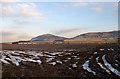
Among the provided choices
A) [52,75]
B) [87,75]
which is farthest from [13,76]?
[87,75]

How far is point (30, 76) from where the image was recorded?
8.38 m

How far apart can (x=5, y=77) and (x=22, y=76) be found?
1324mm

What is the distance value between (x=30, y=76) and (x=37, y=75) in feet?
1.84

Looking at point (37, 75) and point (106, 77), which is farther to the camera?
point (37, 75)

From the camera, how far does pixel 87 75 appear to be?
845cm

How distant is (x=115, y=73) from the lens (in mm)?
8719

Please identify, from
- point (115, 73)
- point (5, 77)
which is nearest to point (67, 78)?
point (115, 73)

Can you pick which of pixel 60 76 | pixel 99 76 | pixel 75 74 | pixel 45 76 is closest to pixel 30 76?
pixel 45 76

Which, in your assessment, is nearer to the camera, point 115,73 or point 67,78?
point 67,78

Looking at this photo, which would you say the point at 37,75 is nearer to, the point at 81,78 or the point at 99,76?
the point at 81,78

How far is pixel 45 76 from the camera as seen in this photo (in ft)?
27.5

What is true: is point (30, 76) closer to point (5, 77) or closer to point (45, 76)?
point (45, 76)

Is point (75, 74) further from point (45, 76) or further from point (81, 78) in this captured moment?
point (45, 76)

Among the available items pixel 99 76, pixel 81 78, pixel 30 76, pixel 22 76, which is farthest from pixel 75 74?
pixel 22 76
